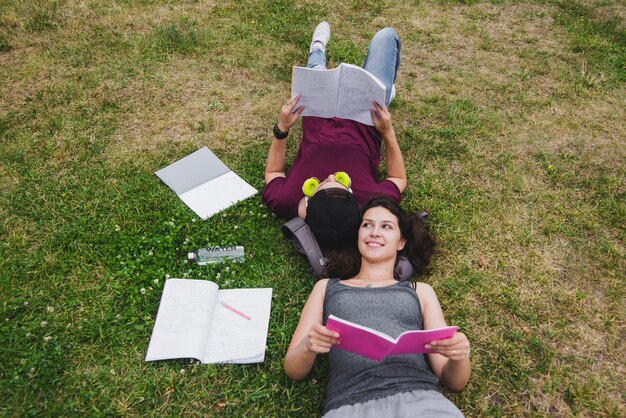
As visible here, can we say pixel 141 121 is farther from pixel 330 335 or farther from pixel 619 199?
pixel 619 199

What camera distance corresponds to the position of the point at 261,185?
14.0 feet

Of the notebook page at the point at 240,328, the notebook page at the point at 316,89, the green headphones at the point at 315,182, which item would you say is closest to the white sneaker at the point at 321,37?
the notebook page at the point at 316,89

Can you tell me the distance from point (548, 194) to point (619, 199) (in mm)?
675

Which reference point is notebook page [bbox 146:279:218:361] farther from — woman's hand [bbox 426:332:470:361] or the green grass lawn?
woman's hand [bbox 426:332:470:361]

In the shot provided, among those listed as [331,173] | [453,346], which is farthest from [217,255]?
[453,346]

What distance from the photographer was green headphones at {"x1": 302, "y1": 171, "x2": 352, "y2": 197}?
3.56 m

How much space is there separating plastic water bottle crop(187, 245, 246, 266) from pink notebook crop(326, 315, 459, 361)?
1554 millimetres

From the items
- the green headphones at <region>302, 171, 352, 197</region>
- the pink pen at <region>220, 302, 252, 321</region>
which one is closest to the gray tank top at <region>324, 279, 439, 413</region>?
the pink pen at <region>220, 302, 252, 321</region>

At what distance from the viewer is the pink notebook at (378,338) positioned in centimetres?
212

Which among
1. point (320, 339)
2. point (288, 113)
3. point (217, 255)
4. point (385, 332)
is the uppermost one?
point (288, 113)

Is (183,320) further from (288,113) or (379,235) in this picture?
(288,113)

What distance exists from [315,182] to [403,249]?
0.92m

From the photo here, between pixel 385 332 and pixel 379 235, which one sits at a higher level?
pixel 379 235

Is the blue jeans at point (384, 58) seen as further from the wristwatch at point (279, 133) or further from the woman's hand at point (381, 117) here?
the wristwatch at point (279, 133)
